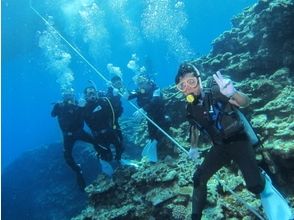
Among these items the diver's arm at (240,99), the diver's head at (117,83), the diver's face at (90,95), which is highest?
the diver's head at (117,83)

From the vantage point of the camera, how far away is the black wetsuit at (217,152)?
454cm

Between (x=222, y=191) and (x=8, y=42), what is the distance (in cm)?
4349

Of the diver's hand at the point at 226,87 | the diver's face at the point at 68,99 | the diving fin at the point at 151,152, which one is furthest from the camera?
the diver's face at the point at 68,99

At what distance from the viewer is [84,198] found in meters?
16.1

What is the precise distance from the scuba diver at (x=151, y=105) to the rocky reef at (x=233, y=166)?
495 mm

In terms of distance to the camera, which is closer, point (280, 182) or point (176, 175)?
point (280, 182)

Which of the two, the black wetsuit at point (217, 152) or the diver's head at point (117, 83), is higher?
the diver's head at point (117, 83)

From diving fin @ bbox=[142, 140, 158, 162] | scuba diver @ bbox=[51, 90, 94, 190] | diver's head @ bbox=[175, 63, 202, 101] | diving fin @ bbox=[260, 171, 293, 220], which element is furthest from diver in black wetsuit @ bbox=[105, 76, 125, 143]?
diving fin @ bbox=[260, 171, 293, 220]

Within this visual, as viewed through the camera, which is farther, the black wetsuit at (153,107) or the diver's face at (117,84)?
the diver's face at (117,84)

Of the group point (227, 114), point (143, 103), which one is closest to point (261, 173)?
point (227, 114)

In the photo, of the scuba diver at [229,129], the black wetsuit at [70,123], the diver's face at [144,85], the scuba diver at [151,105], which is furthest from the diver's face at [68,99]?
the scuba diver at [229,129]

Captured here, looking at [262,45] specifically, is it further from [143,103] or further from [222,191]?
[222,191]

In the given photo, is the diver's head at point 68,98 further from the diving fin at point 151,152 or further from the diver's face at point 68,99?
the diving fin at point 151,152

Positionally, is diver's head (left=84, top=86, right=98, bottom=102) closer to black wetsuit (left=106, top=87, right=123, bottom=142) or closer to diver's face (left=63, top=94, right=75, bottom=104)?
black wetsuit (left=106, top=87, right=123, bottom=142)
